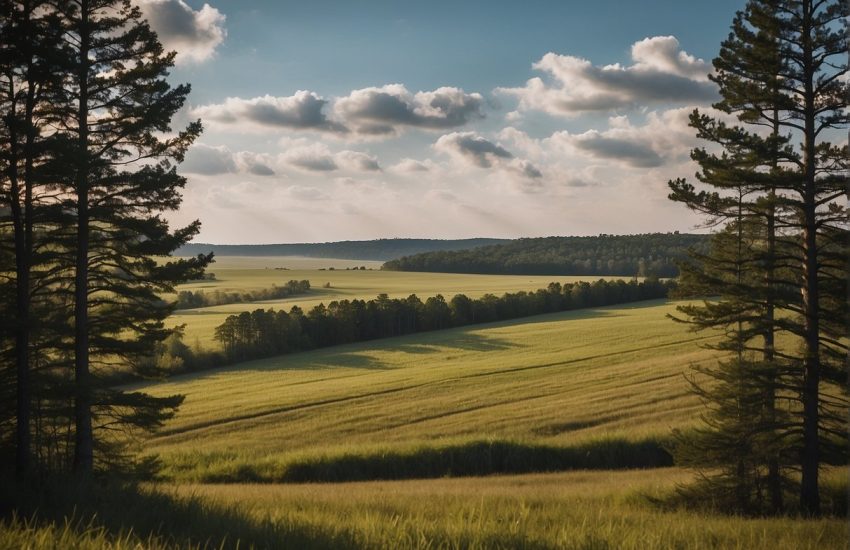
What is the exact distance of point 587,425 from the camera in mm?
29844

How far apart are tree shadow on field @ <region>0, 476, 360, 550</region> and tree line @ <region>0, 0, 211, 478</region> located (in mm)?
7116

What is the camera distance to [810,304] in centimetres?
1411

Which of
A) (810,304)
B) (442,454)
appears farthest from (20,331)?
(810,304)

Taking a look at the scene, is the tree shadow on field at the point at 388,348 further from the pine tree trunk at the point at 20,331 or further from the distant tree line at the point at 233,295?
the distant tree line at the point at 233,295

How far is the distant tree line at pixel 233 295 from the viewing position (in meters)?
100

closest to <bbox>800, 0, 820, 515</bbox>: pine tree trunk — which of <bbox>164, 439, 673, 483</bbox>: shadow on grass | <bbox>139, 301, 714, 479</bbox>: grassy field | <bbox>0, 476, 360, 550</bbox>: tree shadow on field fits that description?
<bbox>164, 439, 673, 483</bbox>: shadow on grass

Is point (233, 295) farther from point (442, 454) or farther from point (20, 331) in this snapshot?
point (20, 331)

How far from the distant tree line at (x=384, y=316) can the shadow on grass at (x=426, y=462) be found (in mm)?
29690

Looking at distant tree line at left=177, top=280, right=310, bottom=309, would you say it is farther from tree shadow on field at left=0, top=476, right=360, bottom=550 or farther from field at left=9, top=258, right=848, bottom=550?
tree shadow on field at left=0, top=476, right=360, bottom=550

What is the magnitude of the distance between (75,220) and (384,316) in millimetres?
60617

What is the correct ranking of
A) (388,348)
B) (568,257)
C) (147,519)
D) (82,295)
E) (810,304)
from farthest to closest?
(568,257) < (388,348) < (82,295) < (810,304) < (147,519)

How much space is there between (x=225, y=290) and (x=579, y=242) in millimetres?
96892

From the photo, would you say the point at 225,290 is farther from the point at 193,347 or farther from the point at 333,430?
the point at 333,430

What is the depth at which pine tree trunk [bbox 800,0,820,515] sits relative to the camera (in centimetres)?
1387
